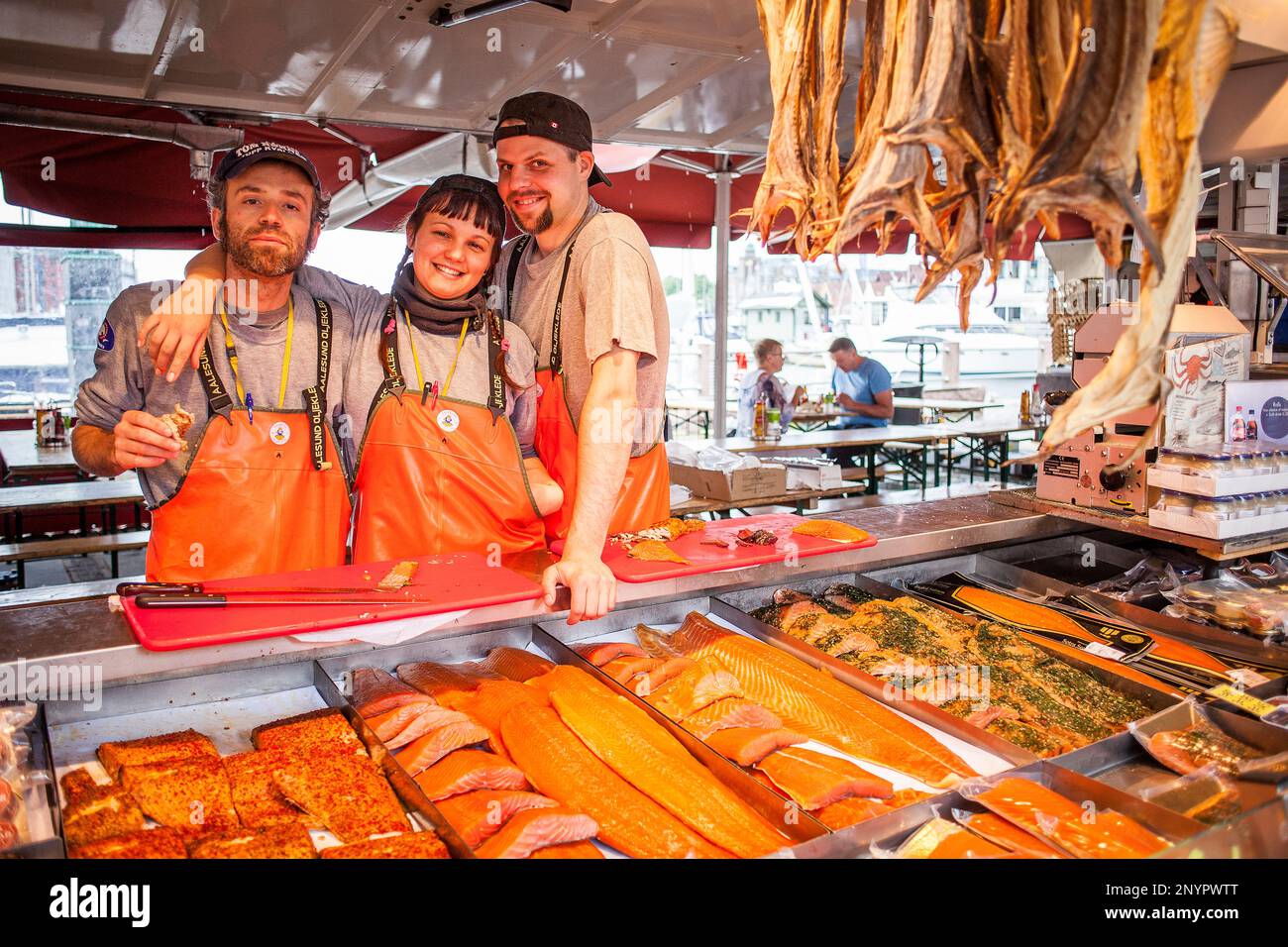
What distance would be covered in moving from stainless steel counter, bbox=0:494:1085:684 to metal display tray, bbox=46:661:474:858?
0.18 feet

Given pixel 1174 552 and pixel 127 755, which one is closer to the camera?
pixel 127 755

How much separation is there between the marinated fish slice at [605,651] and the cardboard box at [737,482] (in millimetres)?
4159

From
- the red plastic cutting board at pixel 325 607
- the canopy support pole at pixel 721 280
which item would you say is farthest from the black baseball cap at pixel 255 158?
the canopy support pole at pixel 721 280

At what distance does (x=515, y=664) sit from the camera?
247 cm

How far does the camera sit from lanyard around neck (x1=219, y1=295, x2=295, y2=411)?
281cm

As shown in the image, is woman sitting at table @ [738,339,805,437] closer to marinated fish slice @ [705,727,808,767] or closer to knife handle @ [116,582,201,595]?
marinated fish slice @ [705,727,808,767]

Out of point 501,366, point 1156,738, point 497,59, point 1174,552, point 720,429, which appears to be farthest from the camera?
point 720,429

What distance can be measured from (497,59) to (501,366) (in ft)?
8.82

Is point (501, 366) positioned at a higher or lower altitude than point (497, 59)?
lower

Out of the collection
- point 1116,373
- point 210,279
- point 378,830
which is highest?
point 210,279
